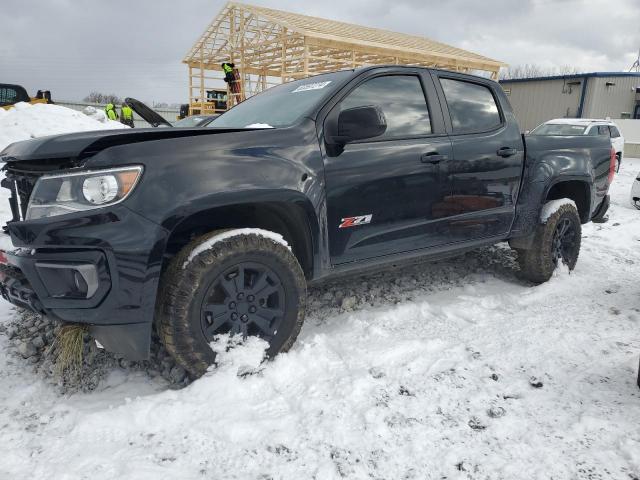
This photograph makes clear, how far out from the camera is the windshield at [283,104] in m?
2.84

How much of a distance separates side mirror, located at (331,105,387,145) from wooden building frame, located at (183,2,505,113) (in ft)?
42.3

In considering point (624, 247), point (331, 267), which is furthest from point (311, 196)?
point (624, 247)

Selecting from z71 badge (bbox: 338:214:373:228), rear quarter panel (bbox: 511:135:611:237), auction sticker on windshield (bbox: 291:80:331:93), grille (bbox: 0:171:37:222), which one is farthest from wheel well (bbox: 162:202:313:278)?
rear quarter panel (bbox: 511:135:611:237)

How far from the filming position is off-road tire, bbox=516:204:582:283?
3914mm

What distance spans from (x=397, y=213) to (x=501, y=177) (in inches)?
44.4

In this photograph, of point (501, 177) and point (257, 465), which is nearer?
point (257, 465)

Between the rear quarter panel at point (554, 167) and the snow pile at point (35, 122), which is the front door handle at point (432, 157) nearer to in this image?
the rear quarter panel at point (554, 167)

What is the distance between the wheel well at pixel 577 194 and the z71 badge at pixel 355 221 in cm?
229

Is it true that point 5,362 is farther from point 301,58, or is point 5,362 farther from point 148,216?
point 301,58

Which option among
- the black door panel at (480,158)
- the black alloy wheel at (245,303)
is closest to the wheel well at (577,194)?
the black door panel at (480,158)

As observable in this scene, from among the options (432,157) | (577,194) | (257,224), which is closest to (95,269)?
(257,224)

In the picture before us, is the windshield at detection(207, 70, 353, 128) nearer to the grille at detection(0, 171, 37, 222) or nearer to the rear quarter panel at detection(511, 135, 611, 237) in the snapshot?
the grille at detection(0, 171, 37, 222)

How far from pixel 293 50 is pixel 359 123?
16.0m

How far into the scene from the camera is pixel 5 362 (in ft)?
8.58
